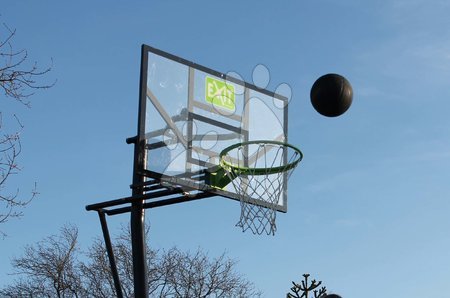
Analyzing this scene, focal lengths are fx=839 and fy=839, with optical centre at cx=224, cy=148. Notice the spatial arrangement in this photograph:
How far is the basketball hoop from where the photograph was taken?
10562 mm

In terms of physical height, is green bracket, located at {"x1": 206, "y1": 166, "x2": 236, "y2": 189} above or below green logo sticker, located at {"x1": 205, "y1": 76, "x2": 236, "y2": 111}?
below

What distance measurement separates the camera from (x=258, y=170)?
34.8 feet

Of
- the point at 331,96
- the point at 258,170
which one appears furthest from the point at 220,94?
the point at 331,96

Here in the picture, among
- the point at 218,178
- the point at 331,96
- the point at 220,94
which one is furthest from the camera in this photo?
the point at 220,94

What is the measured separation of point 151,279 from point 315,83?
1877 centimetres

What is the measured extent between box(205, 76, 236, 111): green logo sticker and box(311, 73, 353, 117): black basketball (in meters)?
1.86

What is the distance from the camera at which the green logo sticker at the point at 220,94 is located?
11.0 metres

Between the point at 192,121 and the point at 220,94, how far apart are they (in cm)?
67

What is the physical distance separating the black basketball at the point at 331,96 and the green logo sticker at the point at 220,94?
1857mm

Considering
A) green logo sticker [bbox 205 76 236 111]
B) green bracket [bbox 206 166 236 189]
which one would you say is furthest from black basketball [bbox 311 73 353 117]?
green logo sticker [bbox 205 76 236 111]

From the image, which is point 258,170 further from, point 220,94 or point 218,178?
point 220,94

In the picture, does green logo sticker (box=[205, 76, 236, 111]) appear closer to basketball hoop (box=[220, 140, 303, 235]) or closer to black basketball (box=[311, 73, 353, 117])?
basketball hoop (box=[220, 140, 303, 235])

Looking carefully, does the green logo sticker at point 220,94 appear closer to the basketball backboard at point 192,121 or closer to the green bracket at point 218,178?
the basketball backboard at point 192,121

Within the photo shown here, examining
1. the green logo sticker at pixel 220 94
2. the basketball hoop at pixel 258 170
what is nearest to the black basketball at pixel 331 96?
the basketball hoop at pixel 258 170
